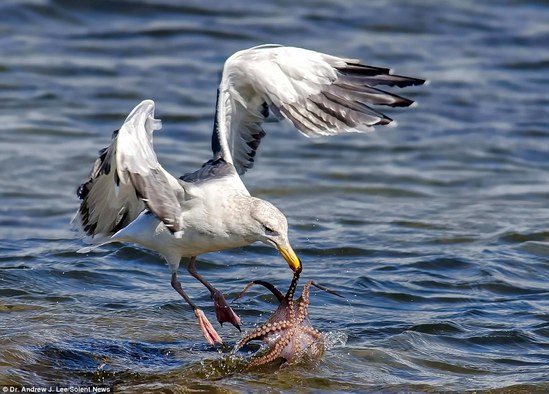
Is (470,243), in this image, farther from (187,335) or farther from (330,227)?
(187,335)

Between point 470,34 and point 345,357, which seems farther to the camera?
point 470,34

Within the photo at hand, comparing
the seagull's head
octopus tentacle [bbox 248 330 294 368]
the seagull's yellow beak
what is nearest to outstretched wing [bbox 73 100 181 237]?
the seagull's head

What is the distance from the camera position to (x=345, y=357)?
655 centimetres

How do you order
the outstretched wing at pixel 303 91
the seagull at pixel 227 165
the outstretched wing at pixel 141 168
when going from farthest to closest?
the outstretched wing at pixel 303 91
the seagull at pixel 227 165
the outstretched wing at pixel 141 168

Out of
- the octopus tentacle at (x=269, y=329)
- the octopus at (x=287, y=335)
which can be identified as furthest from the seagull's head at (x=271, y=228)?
the octopus tentacle at (x=269, y=329)

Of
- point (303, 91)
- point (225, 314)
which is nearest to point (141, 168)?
point (225, 314)

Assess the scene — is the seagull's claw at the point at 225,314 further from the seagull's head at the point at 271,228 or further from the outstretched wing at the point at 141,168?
the outstretched wing at the point at 141,168

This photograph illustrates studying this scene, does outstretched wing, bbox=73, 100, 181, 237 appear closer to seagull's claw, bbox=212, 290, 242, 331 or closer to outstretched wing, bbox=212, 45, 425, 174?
seagull's claw, bbox=212, 290, 242, 331

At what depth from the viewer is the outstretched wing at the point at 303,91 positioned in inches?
282

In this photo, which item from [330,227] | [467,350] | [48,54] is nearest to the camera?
[467,350]

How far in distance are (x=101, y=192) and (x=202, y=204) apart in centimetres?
74

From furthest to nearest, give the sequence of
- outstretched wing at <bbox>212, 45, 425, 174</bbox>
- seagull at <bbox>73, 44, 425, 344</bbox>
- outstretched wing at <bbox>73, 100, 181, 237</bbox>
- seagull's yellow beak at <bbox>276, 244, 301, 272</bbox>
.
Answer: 1. outstretched wing at <bbox>212, 45, 425, 174</bbox>
2. seagull's yellow beak at <bbox>276, 244, 301, 272</bbox>
3. seagull at <bbox>73, 44, 425, 344</bbox>
4. outstretched wing at <bbox>73, 100, 181, 237</bbox>

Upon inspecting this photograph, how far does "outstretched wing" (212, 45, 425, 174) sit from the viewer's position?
23.5 ft

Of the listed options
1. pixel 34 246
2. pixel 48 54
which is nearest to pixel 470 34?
pixel 48 54
